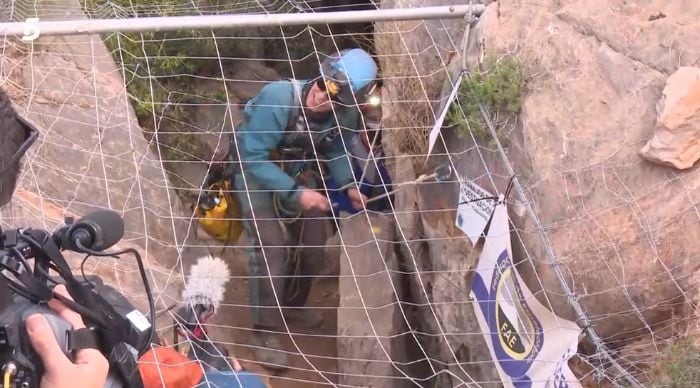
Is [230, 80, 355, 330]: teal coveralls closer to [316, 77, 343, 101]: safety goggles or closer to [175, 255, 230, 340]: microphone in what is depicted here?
[316, 77, 343, 101]: safety goggles

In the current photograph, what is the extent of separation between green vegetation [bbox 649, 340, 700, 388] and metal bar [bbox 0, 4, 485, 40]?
151 centimetres

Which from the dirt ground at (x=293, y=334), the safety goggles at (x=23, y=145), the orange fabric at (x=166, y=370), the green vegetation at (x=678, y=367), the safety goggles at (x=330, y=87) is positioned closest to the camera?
the safety goggles at (x=23, y=145)

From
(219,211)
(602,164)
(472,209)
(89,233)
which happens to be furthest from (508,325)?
(219,211)

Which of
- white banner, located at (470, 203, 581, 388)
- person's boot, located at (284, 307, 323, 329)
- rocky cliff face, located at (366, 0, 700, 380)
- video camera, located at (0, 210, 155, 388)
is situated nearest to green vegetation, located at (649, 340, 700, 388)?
rocky cliff face, located at (366, 0, 700, 380)

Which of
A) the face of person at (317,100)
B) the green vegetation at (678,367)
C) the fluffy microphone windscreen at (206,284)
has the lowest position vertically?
the green vegetation at (678,367)

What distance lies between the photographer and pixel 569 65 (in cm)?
271

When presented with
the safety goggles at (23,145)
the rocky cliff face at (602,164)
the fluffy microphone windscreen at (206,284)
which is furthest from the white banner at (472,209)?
the safety goggles at (23,145)

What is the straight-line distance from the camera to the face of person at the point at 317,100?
3.38 metres

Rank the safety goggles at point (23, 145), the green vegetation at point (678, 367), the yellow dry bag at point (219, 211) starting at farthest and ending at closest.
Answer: the yellow dry bag at point (219, 211) → the green vegetation at point (678, 367) → the safety goggles at point (23, 145)

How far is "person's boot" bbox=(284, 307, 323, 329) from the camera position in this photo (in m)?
4.50

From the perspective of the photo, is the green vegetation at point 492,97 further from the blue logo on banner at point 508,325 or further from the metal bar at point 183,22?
the blue logo on banner at point 508,325

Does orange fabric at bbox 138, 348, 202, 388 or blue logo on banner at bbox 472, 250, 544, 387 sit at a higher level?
orange fabric at bbox 138, 348, 202, 388

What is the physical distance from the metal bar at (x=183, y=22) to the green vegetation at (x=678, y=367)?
4.94ft

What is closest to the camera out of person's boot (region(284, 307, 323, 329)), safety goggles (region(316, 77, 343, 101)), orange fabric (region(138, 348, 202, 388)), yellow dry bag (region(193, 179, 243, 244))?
orange fabric (region(138, 348, 202, 388))
